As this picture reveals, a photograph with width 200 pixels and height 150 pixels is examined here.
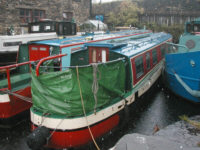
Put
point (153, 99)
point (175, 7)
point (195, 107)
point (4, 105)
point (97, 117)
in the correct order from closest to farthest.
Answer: point (97, 117)
point (4, 105)
point (195, 107)
point (153, 99)
point (175, 7)

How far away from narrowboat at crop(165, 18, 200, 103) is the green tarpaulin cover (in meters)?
3.50

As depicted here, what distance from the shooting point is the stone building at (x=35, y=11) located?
16453 mm

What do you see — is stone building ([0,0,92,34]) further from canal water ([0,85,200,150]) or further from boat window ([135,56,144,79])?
boat window ([135,56,144,79])

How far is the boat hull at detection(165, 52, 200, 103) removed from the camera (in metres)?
7.41

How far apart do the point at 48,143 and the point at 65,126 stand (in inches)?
26.2

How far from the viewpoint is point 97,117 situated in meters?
5.36

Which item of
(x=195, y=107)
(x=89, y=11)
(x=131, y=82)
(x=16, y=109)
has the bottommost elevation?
(x=195, y=107)

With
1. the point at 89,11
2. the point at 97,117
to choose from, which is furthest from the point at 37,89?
the point at 89,11

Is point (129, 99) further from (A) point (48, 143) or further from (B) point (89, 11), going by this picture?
(B) point (89, 11)

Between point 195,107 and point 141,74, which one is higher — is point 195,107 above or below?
below

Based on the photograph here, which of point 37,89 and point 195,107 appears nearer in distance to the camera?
point 37,89

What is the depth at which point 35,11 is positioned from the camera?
18438 mm

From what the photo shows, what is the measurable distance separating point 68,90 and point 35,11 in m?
15.6

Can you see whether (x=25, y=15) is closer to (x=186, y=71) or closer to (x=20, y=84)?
(x=20, y=84)
